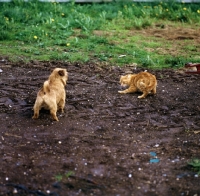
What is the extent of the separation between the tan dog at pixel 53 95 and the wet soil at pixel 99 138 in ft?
0.60

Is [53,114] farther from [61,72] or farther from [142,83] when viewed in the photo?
[142,83]

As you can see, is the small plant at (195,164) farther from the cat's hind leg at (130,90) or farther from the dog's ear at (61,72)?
the cat's hind leg at (130,90)

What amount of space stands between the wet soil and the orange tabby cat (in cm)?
15

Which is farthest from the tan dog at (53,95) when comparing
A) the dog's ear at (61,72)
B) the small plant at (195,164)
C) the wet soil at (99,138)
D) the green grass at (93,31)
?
the green grass at (93,31)

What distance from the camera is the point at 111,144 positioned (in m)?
6.32

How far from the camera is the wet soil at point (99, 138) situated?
531 cm

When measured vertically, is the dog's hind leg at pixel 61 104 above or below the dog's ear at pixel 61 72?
below

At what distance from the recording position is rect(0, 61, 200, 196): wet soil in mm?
5309

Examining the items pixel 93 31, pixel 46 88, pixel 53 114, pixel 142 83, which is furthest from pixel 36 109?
pixel 93 31

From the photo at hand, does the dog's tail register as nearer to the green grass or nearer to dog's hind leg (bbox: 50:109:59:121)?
dog's hind leg (bbox: 50:109:59:121)

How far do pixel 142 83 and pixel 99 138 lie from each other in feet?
5.90

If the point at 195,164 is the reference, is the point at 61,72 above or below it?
above

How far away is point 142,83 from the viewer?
7941 millimetres

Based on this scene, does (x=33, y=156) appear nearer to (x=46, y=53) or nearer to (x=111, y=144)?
(x=111, y=144)
